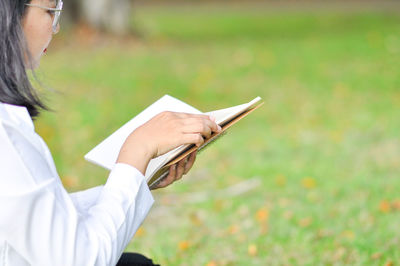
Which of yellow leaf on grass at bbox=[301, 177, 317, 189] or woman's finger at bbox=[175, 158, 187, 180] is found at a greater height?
woman's finger at bbox=[175, 158, 187, 180]

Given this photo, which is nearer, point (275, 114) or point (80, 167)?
point (80, 167)

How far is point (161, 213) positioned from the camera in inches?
185

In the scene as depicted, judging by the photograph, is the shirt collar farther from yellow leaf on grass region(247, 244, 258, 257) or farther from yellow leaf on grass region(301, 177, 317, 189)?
yellow leaf on grass region(301, 177, 317, 189)

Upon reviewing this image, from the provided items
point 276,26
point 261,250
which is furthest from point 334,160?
point 276,26

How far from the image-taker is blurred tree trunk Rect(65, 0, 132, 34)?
1310cm

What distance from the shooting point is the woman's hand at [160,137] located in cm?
162

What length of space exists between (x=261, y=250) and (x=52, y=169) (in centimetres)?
254

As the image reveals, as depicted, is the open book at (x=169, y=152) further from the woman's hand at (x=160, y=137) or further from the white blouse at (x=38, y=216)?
the white blouse at (x=38, y=216)

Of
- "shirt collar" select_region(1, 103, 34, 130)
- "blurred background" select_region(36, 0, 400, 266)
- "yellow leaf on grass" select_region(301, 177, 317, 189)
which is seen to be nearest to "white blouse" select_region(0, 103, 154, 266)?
"shirt collar" select_region(1, 103, 34, 130)

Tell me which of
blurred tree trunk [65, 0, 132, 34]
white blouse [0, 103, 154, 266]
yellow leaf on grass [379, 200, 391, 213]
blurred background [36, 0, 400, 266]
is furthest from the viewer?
blurred tree trunk [65, 0, 132, 34]

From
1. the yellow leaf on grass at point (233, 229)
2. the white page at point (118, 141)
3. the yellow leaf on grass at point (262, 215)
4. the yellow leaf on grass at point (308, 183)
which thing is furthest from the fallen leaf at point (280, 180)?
the white page at point (118, 141)

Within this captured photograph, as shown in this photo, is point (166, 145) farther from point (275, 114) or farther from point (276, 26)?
point (276, 26)

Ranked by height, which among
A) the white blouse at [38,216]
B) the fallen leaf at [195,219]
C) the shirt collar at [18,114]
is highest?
the shirt collar at [18,114]

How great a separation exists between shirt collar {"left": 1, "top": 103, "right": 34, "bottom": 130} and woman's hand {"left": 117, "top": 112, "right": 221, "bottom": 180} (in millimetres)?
255
